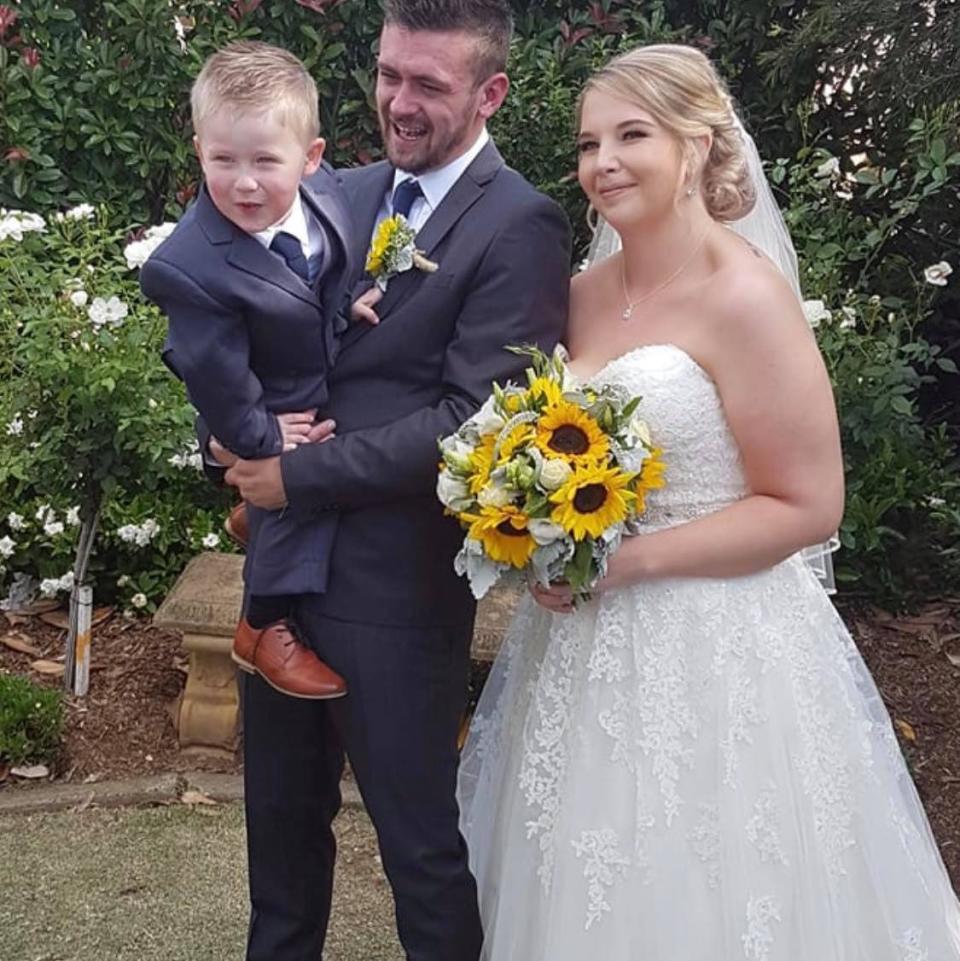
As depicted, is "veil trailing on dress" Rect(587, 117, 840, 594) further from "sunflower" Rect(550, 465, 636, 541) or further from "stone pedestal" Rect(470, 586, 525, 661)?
"stone pedestal" Rect(470, 586, 525, 661)

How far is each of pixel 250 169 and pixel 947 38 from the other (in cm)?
276

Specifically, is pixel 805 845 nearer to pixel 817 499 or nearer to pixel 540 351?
pixel 817 499

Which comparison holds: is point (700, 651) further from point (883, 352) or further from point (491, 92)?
point (883, 352)

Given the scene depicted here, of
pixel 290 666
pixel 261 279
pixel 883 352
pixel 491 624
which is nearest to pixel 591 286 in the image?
pixel 261 279

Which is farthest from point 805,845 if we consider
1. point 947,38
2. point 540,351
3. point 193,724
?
point 947,38

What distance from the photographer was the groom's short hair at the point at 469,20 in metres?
2.34

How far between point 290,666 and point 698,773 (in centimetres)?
77

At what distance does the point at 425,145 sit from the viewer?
7.97ft

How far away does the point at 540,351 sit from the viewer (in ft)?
7.93

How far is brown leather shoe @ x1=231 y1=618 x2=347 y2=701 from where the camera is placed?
255cm

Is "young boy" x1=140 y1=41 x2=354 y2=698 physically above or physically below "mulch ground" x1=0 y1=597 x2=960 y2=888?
above

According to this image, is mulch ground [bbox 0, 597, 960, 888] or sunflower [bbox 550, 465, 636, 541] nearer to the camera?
sunflower [bbox 550, 465, 636, 541]

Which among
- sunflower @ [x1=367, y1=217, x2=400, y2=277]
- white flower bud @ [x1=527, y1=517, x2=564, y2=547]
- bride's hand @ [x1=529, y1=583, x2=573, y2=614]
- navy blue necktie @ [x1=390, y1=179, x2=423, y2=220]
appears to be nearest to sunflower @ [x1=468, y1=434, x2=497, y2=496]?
white flower bud @ [x1=527, y1=517, x2=564, y2=547]

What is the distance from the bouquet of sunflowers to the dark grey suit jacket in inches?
3.4
